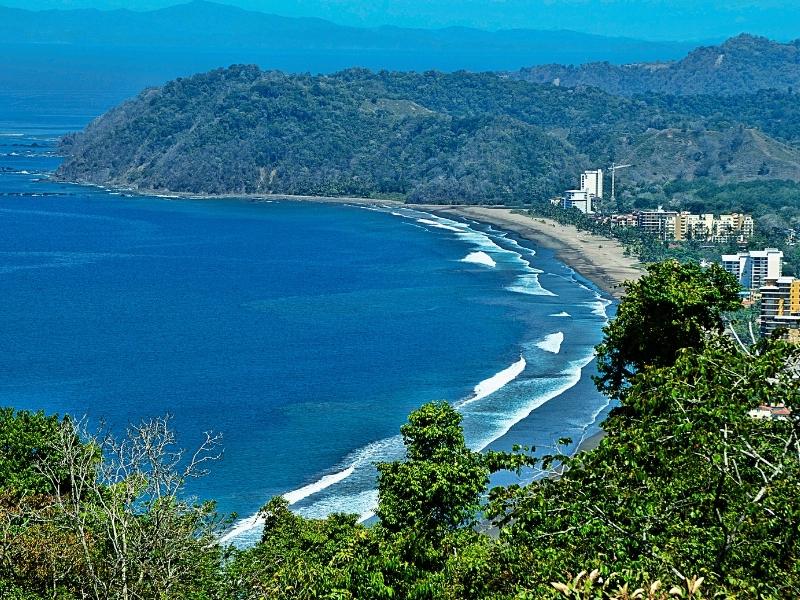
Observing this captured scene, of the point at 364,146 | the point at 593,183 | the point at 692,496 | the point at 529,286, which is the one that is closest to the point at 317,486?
the point at 692,496

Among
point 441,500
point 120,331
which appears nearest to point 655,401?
point 441,500

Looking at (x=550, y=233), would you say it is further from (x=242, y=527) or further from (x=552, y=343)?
(x=242, y=527)

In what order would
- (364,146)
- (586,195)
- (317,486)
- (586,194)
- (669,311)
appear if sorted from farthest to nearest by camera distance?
(364,146) → (586,194) → (586,195) → (317,486) → (669,311)

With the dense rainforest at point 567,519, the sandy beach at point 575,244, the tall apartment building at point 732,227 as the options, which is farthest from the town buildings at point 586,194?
the dense rainforest at point 567,519

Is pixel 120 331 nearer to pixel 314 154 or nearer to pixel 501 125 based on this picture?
pixel 314 154

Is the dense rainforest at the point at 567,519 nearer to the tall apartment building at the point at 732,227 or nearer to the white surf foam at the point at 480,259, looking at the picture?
the white surf foam at the point at 480,259

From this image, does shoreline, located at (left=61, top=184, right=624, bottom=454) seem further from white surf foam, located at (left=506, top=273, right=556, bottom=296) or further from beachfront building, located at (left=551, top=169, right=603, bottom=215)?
beachfront building, located at (left=551, top=169, right=603, bottom=215)

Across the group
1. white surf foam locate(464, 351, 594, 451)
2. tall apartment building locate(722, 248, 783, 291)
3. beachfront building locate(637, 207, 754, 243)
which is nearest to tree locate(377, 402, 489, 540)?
white surf foam locate(464, 351, 594, 451)
